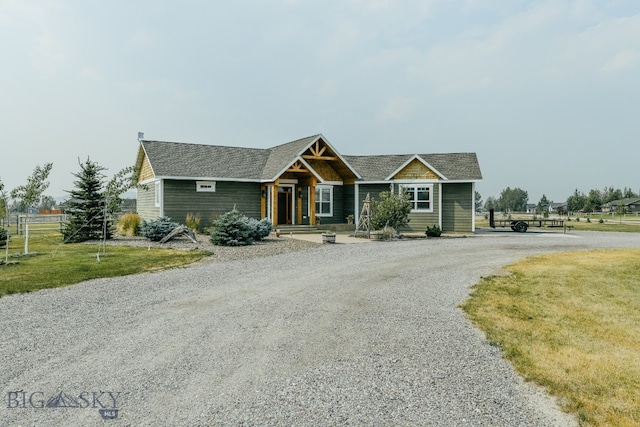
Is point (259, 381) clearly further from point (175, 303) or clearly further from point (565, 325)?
point (565, 325)

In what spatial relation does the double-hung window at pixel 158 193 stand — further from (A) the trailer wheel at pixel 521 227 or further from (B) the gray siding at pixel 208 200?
(A) the trailer wheel at pixel 521 227

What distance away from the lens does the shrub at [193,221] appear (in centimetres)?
2245

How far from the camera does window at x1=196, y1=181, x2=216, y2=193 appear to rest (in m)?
23.3

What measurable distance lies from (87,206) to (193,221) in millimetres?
5192

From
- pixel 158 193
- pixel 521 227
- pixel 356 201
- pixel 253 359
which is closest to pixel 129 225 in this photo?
pixel 158 193

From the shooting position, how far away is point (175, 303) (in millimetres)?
8078

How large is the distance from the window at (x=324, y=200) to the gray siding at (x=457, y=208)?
287 inches

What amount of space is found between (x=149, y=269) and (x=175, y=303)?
4362 mm

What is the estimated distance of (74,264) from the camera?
40.8ft

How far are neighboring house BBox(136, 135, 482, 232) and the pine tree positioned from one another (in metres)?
2.89

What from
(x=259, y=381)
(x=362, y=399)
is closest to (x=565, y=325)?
(x=362, y=399)

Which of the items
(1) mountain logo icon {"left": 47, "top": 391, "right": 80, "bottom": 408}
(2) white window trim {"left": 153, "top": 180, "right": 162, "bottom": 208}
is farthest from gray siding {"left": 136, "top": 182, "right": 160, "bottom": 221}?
(1) mountain logo icon {"left": 47, "top": 391, "right": 80, "bottom": 408}

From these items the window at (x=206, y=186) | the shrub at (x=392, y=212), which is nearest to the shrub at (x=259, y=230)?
the window at (x=206, y=186)

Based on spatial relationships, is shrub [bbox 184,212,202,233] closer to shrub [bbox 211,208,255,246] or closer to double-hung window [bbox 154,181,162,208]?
double-hung window [bbox 154,181,162,208]
